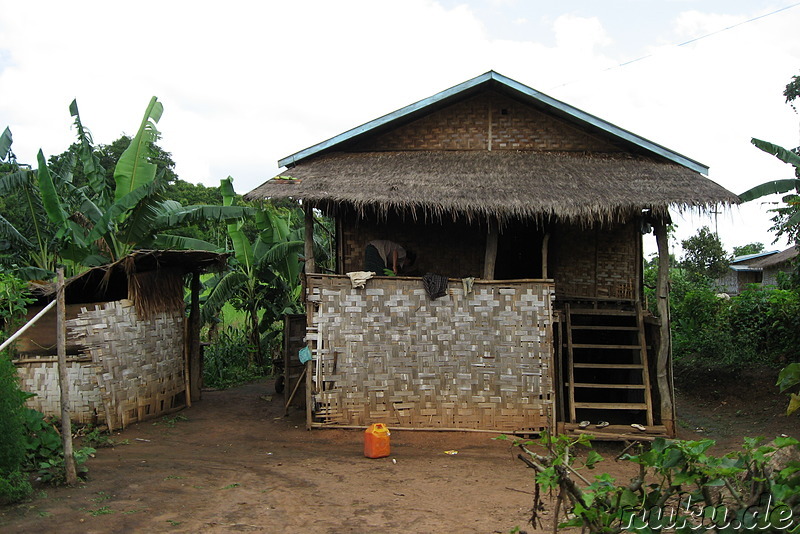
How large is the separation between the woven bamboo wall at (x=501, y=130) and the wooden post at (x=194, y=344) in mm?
3975

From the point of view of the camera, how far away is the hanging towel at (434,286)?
7.56 metres

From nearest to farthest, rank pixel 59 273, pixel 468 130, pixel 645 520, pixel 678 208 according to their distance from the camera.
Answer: pixel 645 520 → pixel 59 273 → pixel 678 208 → pixel 468 130

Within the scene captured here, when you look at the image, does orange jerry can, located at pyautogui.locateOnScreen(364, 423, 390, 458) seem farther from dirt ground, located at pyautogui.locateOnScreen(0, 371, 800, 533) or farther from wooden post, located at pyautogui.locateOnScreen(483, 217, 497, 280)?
wooden post, located at pyautogui.locateOnScreen(483, 217, 497, 280)

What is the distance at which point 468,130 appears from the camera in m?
9.39

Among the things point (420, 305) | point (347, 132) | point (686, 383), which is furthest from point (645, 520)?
point (686, 383)

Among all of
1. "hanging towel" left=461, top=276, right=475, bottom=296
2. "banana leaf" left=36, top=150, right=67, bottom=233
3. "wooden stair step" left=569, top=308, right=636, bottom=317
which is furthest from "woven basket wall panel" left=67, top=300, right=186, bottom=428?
"wooden stair step" left=569, top=308, right=636, bottom=317

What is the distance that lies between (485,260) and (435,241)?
1304 mm

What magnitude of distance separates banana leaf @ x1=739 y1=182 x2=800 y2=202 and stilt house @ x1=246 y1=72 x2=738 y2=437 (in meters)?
0.74

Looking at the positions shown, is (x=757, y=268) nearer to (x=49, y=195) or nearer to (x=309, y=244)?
(x=309, y=244)

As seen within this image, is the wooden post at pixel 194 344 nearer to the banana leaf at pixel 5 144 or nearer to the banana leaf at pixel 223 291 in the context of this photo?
the banana leaf at pixel 223 291

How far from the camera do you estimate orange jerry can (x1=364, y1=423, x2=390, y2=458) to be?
21.9ft

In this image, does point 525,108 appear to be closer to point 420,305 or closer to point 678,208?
point 678,208

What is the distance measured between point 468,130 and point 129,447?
242 inches

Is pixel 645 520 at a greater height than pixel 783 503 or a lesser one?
lesser
